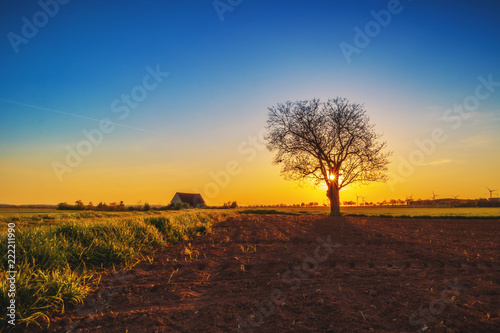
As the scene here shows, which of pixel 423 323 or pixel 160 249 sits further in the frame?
pixel 160 249

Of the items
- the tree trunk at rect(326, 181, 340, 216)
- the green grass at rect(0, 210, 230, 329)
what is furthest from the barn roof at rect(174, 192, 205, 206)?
the green grass at rect(0, 210, 230, 329)

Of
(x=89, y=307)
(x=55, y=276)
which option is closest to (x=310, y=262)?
(x=89, y=307)

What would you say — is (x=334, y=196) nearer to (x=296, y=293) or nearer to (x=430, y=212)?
(x=430, y=212)

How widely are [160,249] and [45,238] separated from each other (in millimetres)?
2492

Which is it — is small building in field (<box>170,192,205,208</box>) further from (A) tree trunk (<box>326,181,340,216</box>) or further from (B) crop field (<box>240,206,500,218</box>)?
(A) tree trunk (<box>326,181,340,216</box>)

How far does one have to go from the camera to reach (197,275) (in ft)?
18.0

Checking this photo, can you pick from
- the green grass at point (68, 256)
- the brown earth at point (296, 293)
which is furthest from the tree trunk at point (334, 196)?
the green grass at point (68, 256)

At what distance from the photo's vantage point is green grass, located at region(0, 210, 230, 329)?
3863 millimetres

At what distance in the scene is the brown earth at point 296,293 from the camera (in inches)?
141

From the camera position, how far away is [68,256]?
5.81 meters

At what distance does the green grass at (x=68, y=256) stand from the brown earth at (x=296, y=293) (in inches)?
10.9

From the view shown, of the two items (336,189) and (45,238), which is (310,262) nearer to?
(45,238)

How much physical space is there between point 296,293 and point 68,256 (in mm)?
4461

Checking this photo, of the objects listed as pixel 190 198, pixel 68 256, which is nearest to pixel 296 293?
pixel 68 256
